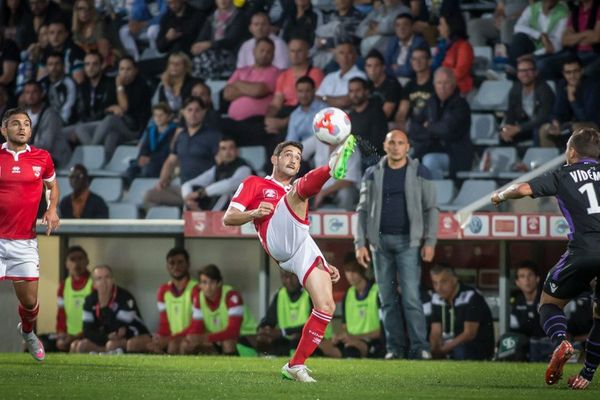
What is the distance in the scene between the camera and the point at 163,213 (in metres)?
14.6

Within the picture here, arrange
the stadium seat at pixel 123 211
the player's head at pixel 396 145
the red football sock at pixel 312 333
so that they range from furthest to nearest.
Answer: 1. the stadium seat at pixel 123 211
2. the player's head at pixel 396 145
3. the red football sock at pixel 312 333

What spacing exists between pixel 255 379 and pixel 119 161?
Answer: 7.56 metres

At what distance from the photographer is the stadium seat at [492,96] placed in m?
14.8

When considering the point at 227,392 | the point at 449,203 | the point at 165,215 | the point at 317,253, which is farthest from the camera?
the point at 165,215

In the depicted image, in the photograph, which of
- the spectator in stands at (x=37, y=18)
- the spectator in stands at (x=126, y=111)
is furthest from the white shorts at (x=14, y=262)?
the spectator in stands at (x=37, y=18)

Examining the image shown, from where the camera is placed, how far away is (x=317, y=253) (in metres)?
8.63

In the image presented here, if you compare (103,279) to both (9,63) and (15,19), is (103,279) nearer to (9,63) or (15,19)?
(9,63)

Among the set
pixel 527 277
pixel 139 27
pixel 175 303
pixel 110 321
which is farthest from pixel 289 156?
pixel 139 27

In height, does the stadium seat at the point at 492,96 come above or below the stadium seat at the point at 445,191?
above

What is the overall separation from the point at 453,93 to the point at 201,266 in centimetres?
358

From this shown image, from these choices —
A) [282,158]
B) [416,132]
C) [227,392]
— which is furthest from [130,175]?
[227,392]

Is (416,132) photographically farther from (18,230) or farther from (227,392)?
(227,392)

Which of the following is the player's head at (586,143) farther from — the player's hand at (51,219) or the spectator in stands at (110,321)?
the spectator in stands at (110,321)

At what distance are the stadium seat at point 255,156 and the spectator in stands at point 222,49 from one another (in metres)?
1.74
